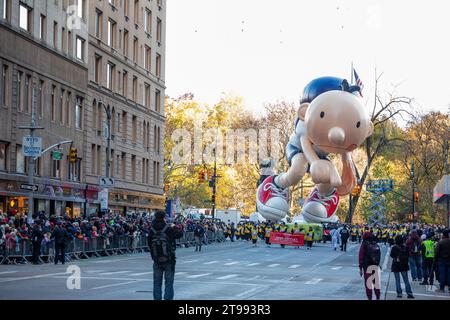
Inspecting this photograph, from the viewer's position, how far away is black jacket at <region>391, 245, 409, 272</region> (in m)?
22.0

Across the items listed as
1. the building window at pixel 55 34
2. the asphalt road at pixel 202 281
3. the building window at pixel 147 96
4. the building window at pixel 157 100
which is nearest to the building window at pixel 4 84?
the building window at pixel 55 34

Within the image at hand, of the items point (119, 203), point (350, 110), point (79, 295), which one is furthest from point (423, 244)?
point (119, 203)

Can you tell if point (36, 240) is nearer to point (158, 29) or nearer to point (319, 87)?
point (319, 87)

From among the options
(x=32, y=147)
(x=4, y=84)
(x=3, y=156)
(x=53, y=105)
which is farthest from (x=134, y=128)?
(x=32, y=147)

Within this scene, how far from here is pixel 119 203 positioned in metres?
62.6

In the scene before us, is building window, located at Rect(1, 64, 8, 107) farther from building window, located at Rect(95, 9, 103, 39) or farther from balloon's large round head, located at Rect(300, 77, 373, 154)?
balloon's large round head, located at Rect(300, 77, 373, 154)

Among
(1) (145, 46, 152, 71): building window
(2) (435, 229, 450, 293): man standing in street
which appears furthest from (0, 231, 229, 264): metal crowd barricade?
(1) (145, 46, 152, 71): building window

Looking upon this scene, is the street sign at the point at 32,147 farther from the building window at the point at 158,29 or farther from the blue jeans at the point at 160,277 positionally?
the building window at the point at 158,29

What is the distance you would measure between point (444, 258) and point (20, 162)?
1079 inches

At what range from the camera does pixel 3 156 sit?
43781 millimetres

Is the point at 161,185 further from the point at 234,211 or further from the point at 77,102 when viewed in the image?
the point at 77,102

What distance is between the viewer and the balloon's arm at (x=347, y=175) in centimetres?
3813

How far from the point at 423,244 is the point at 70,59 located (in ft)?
99.5

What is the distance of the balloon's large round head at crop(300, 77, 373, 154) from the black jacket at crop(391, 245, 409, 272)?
37.9ft
